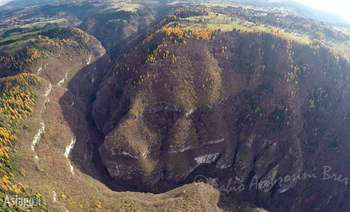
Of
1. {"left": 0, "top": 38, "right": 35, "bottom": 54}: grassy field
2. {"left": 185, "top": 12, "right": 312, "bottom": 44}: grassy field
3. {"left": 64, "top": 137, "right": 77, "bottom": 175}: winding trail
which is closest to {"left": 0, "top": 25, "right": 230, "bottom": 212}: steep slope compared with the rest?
{"left": 64, "top": 137, "right": 77, "bottom": 175}: winding trail

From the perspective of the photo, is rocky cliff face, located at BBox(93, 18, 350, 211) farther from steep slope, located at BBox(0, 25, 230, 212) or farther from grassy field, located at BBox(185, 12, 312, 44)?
grassy field, located at BBox(185, 12, 312, 44)

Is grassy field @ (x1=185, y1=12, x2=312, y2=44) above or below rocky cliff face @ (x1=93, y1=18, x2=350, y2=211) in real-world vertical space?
above

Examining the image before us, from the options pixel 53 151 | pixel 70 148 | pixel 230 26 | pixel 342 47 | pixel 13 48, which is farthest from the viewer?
pixel 230 26

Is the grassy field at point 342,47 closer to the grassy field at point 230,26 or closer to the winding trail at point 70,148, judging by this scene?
the grassy field at point 230,26

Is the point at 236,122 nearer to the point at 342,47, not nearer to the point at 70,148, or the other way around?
the point at 70,148

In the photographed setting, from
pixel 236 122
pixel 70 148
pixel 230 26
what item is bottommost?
pixel 70 148

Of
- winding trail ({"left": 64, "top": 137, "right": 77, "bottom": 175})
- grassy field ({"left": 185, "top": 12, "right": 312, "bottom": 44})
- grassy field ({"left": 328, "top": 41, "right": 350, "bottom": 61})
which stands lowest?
winding trail ({"left": 64, "top": 137, "right": 77, "bottom": 175})

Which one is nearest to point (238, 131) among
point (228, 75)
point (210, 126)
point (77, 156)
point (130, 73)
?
point (210, 126)

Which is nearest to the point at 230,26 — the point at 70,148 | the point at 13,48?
the point at 70,148
